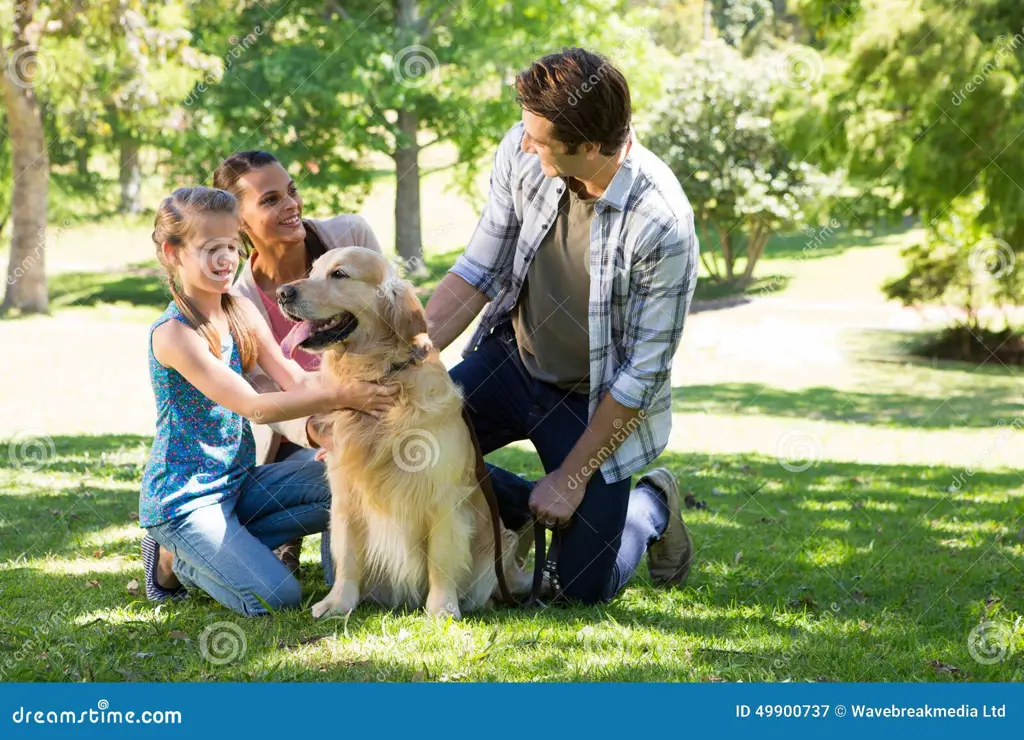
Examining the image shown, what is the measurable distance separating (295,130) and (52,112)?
559 cm

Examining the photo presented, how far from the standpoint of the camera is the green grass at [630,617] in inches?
147

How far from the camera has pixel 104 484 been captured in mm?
7246

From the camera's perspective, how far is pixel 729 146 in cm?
2522

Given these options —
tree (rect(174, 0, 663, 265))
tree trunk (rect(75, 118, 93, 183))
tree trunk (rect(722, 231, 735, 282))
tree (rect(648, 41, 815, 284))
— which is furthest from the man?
tree trunk (rect(75, 118, 93, 183))

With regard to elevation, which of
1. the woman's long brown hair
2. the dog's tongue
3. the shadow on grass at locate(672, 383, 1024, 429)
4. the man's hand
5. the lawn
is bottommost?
the shadow on grass at locate(672, 383, 1024, 429)

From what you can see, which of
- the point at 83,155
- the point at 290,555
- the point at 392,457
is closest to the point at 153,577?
the point at 290,555

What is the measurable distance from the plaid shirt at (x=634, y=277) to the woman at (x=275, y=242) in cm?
81

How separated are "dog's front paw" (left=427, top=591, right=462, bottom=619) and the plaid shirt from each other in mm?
818

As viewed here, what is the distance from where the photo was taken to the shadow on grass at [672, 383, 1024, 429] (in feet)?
42.7

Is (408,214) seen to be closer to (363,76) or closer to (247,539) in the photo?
(363,76)

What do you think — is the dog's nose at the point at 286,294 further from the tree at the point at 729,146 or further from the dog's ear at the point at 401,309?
the tree at the point at 729,146

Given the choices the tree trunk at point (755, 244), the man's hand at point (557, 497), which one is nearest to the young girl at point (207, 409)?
the man's hand at point (557, 497)

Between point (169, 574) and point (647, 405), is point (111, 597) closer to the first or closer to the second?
point (169, 574)

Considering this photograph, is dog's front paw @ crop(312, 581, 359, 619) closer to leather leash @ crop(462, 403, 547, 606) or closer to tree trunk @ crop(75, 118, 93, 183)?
leather leash @ crop(462, 403, 547, 606)
